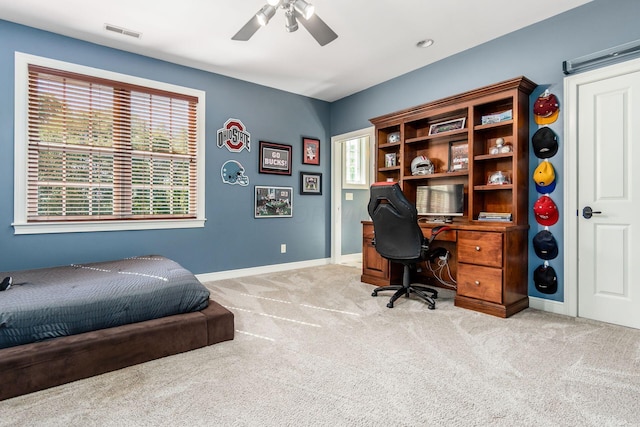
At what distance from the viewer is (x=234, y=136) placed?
436 centimetres

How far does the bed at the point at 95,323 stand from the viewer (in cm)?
168

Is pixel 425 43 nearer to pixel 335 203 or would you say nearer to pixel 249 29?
pixel 249 29

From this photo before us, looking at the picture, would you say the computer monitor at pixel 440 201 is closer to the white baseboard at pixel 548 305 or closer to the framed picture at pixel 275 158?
the white baseboard at pixel 548 305

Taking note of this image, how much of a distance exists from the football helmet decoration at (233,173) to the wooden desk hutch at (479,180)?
1.73 m

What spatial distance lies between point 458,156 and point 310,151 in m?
2.26

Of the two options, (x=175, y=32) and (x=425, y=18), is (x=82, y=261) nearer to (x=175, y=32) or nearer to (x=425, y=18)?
(x=175, y=32)

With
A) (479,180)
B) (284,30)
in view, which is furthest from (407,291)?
(284,30)

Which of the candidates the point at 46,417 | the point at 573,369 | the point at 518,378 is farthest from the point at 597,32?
the point at 46,417

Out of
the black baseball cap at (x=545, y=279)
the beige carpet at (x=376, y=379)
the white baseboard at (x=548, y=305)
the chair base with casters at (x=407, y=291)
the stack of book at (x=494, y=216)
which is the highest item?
the stack of book at (x=494, y=216)

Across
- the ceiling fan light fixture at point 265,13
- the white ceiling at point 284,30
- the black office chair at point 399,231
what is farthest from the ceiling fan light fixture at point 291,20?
the black office chair at point 399,231

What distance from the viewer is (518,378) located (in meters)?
1.80

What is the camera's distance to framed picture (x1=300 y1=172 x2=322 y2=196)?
5.05m

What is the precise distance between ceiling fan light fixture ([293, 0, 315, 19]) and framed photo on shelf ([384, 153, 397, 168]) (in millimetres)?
2350

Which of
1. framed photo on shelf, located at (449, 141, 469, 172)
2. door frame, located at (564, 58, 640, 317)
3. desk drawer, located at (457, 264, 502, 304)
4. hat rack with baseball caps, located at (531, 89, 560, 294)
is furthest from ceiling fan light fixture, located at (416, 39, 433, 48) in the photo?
desk drawer, located at (457, 264, 502, 304)
